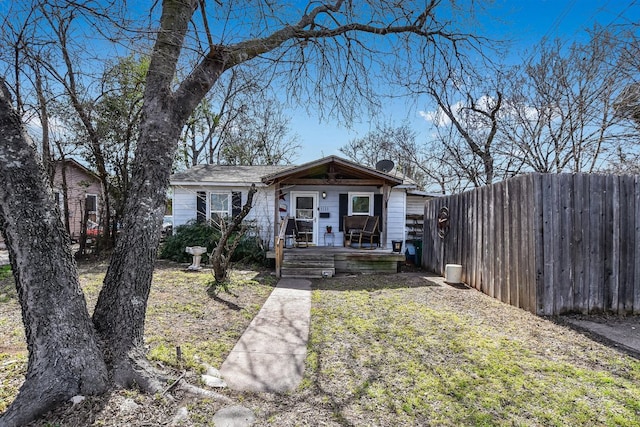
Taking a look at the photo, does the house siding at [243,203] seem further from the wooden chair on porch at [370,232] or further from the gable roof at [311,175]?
the wooden chair on porch at [370,232]

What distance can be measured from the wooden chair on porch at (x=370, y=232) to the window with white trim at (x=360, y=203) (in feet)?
2.34

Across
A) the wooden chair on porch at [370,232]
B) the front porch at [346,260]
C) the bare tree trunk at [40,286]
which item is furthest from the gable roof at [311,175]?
the bare tree trunk at [40,286]

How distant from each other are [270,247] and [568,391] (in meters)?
8.62

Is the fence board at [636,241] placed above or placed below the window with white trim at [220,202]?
below

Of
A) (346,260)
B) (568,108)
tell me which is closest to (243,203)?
(346,260)

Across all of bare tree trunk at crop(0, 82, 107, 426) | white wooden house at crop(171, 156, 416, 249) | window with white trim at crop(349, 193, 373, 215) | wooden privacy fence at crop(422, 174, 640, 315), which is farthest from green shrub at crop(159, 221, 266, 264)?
bare tree trunk at crop(0, 82, 107, 426)

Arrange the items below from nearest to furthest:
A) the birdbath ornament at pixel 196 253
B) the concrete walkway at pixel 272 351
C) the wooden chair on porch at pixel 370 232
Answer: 1. the concrete walkway at pixel 272 351
2. the birdbath ornament at pixel 196 253
3. the wooden chair on porch at pixel 370 232

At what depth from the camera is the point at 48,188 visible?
7.11 ft

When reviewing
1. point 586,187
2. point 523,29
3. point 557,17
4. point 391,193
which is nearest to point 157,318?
point 523,29

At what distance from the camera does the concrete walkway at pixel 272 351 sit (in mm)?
2918

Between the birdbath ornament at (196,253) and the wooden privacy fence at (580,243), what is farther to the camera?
the birdbath ornament at (196,253)

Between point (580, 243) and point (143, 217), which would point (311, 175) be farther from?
point (143, 217)

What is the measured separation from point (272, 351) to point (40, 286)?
2.22 metres

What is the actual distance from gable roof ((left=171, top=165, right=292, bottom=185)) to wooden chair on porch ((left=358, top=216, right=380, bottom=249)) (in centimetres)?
319
